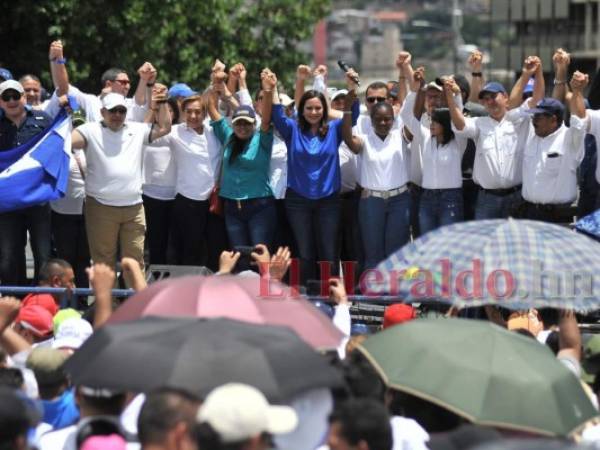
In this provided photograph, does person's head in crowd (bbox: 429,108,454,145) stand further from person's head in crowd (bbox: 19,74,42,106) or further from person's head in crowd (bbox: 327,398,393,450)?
person's head in crowd (bbox: 327,398,393,450)

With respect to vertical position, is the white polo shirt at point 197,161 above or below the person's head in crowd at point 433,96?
below

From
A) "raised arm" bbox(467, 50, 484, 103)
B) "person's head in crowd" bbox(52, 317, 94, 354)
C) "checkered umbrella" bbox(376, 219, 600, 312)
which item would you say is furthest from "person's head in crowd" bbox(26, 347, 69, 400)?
"raised arm" bbox(467, 50, 484, 103)

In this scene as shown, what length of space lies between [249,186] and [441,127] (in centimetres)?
152

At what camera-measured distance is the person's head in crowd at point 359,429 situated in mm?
5738

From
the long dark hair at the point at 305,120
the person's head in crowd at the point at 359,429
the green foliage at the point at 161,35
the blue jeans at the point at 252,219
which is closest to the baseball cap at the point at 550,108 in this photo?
the long dark hair at the point at 305,120

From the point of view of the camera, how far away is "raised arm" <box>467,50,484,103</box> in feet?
39.8

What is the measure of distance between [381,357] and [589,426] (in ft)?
3.24

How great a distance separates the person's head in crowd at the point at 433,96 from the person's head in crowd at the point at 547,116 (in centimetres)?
85

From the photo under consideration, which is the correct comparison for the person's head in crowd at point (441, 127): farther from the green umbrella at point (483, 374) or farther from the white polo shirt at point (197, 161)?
the green umbrella at point (483, 374)

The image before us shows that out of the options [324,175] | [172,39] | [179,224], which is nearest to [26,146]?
[179,224]

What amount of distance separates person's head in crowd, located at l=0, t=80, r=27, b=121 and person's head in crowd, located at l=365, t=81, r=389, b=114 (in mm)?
2683

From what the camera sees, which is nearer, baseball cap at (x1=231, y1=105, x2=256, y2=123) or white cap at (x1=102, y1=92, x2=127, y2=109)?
white cap at (x1=102, y1=92, x2=127, y2=109)

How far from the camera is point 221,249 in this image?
1216 cm

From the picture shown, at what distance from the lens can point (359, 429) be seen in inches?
226
